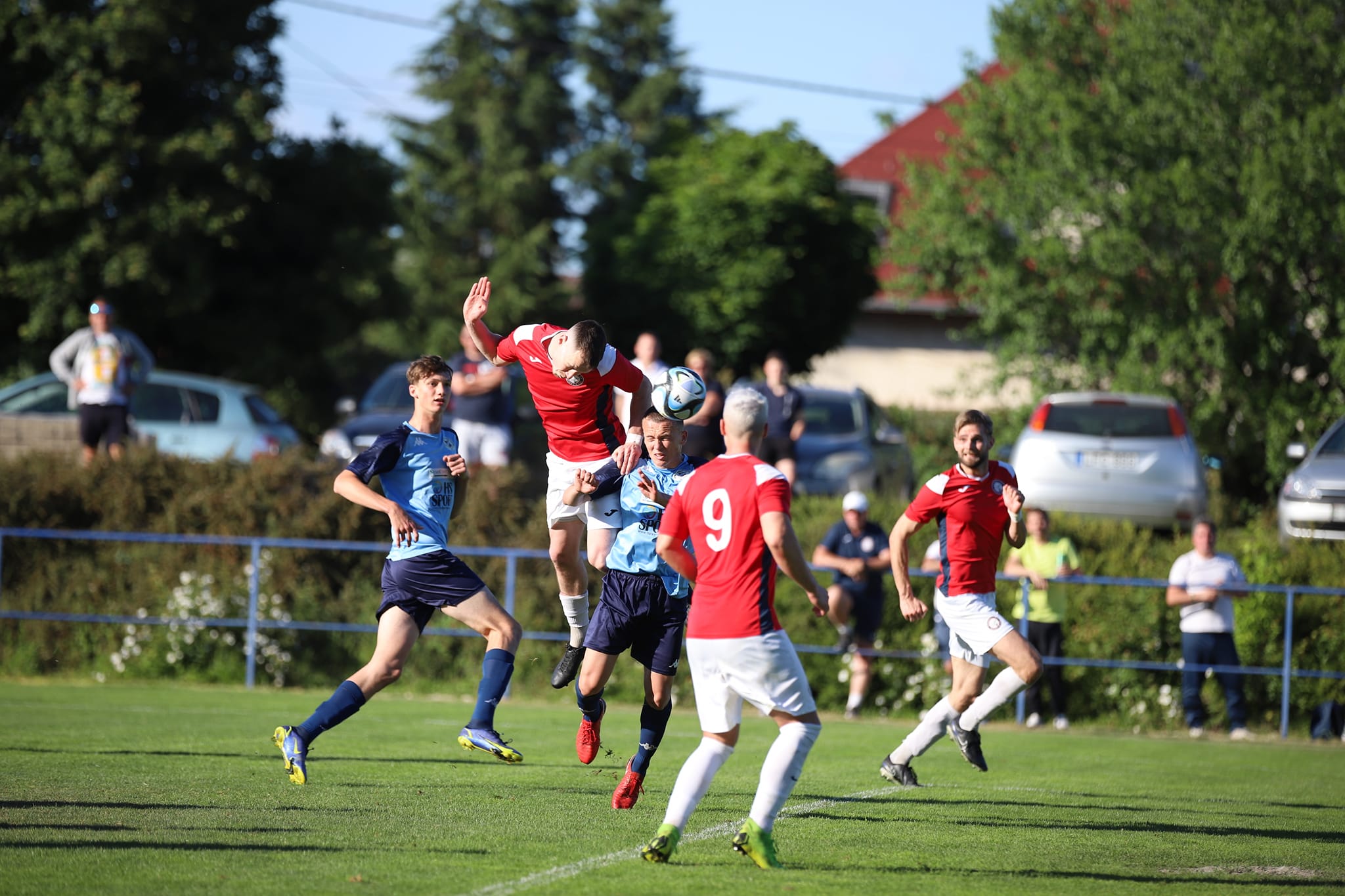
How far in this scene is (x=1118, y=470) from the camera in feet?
58.9

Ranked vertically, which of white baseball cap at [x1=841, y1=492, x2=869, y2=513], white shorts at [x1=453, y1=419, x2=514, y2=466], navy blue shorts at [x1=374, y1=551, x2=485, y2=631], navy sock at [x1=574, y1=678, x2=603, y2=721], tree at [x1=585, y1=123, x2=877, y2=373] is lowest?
navy sock at [x1=574, y1=678, x2=603, y2=721]

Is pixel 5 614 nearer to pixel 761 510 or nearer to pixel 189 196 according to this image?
pixel 761 510

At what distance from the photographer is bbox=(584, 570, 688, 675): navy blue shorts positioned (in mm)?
7977

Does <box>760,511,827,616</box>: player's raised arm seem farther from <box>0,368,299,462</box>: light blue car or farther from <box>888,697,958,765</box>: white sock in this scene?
<box>0,368,299,462</box>: light blue car

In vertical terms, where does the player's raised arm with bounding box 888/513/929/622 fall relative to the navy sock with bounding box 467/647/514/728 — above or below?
above

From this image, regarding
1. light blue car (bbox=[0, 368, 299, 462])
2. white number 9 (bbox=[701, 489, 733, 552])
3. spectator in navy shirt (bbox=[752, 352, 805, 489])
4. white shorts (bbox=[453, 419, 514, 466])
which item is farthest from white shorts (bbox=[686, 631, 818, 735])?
light blue car (bbox=[0, 368, 299, 462])

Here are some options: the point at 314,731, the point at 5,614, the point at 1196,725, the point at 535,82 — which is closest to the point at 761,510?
the point at 314,731

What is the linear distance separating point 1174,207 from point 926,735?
1672 cm

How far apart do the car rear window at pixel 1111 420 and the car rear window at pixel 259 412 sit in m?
10.5

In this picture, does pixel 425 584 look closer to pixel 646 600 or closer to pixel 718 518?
pixel 646 600

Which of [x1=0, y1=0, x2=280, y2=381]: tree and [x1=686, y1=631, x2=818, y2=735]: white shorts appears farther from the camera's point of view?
[x1=0, y1=0, x2=280, y2=381]: tree

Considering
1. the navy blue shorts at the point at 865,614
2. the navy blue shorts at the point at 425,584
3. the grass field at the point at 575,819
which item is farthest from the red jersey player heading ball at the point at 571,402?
the navy blue shorts at the point at 865,614

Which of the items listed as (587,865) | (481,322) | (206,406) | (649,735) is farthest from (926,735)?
(206,406)

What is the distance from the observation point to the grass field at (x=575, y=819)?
6168mm
